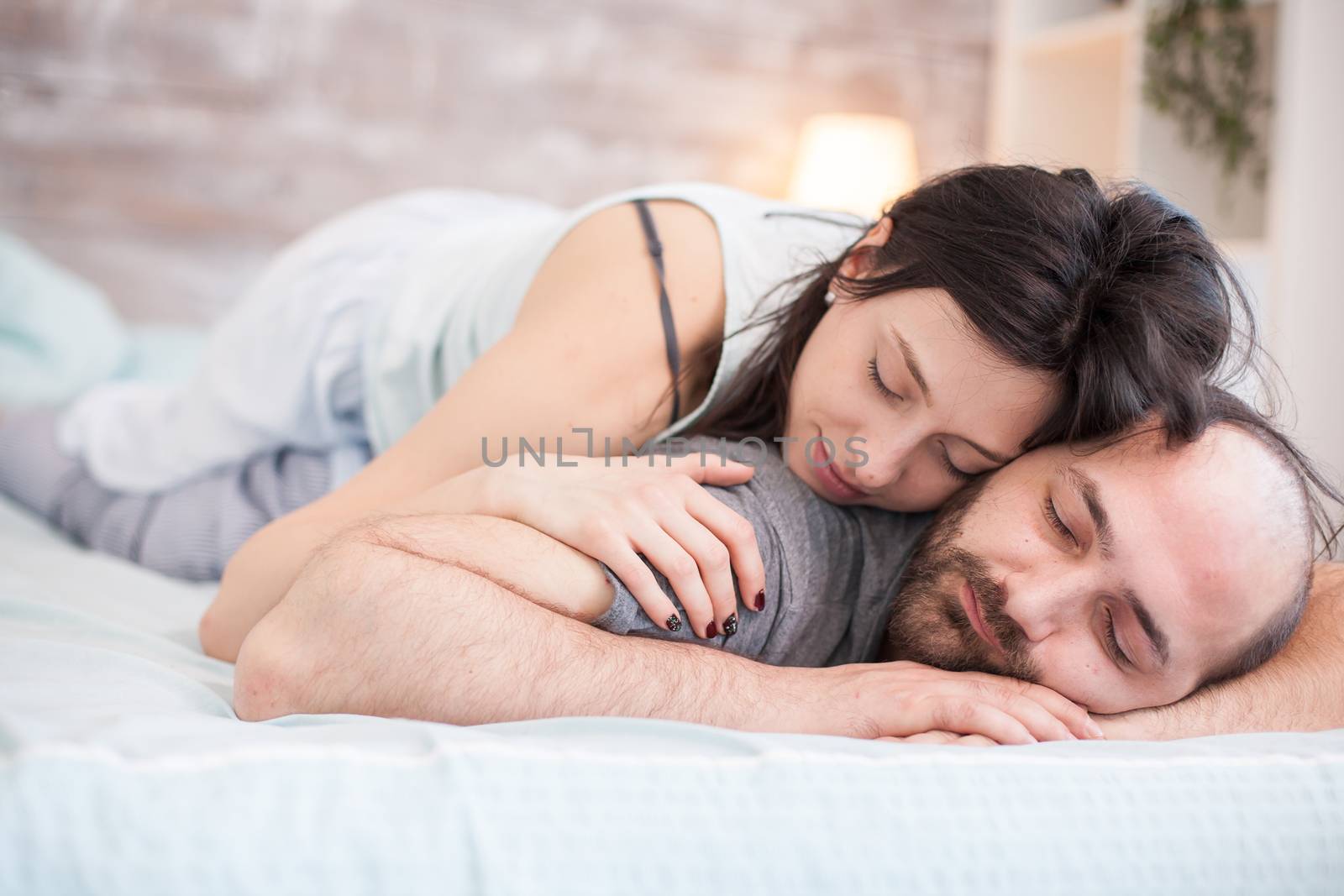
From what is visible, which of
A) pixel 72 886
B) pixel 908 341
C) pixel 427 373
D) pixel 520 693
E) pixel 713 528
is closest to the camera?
pixel 72 886

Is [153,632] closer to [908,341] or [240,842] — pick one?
[240,842]

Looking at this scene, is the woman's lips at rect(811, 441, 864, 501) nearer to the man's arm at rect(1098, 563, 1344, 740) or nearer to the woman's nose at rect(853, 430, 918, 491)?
the woman's nose at rect(853, 430, 918, 491)

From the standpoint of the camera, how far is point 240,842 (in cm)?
58

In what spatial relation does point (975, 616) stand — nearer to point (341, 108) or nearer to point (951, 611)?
point (951, 611)

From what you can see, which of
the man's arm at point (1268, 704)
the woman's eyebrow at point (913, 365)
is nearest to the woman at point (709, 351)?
the woman's eyebrow at point (913, 365)

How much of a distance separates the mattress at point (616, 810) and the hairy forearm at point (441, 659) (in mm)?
45

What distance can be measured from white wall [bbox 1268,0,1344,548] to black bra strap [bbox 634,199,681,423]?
1.75 m

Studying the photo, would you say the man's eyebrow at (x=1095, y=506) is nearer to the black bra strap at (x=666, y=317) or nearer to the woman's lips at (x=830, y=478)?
the woman's lips at (x=830, y=478)

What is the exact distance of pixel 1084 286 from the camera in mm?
1042

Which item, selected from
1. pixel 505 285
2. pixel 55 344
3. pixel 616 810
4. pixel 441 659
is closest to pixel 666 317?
pixel 505 285

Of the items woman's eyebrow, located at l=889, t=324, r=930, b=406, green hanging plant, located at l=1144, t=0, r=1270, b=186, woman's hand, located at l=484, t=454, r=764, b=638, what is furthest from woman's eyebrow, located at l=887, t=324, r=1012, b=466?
green hanging plant, located at l=1144, t=0, r=1270, b=186

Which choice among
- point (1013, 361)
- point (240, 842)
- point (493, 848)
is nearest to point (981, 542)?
point (1013, 361)

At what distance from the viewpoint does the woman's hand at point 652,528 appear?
90cm

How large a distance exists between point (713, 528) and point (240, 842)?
0.47 meters
